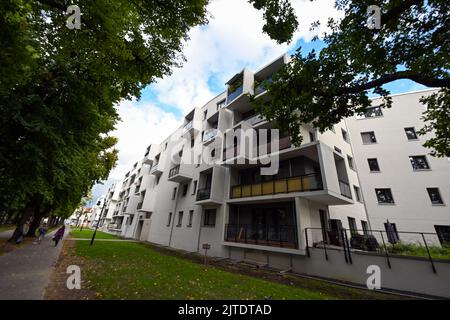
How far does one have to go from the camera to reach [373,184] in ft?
56.9

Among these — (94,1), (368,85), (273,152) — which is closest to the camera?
(94,1)

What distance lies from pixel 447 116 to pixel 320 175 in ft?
20.1

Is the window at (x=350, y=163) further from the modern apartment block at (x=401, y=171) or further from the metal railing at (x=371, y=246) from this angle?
the metal railing at (x=371, y=246)

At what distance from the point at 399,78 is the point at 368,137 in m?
15.8

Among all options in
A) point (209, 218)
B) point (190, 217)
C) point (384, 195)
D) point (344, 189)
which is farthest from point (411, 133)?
point (190, 217)

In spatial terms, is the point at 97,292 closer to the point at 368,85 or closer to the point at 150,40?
the point at 150,40

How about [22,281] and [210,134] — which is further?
[210,134]

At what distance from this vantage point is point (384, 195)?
662 inches

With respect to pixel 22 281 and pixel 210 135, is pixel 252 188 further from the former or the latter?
pixel 22 281

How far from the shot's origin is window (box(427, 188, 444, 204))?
15.0 meters

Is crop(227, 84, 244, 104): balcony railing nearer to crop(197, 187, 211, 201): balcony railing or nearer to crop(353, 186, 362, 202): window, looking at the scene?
crop(197, 187, 211, 201): balcony railing
